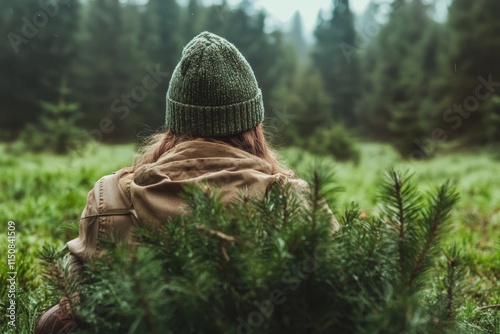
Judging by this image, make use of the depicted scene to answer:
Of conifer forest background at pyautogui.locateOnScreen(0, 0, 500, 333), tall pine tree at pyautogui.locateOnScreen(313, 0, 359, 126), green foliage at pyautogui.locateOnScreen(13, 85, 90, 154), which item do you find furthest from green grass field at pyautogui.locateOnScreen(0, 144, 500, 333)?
tall pine tree at pyautogui.locateOnScreen(313, 0, 359, 126)

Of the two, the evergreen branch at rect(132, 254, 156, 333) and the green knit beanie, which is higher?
the green knit beanie

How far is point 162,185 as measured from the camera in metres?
1.92

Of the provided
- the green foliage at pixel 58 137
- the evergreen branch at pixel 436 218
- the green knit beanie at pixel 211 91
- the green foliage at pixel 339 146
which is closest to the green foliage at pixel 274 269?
the evergreen branch at pixel 436 218

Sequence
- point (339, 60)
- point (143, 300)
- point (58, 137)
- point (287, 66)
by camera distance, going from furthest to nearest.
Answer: point (339, 60) < point (287, 66) < point (58, 137) < point (143, 300)

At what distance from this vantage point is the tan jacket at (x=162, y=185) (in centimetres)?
191

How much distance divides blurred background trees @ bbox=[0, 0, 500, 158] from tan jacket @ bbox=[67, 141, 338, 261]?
1977cm

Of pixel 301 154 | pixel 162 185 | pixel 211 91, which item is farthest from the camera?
pixel 301 154

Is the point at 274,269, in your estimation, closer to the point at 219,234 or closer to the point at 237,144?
the point at 219,234

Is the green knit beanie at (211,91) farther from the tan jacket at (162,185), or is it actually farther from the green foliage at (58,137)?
the green foliage at (58,137)

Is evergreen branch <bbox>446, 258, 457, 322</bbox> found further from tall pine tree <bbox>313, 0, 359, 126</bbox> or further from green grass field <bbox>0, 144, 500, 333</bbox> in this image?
tall pine tree <bbox>313, 0, 359, 126</bbox>

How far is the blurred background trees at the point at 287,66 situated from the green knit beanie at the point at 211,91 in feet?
64.0

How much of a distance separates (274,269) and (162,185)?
2.41 feet

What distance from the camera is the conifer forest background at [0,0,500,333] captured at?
1365 millimetres

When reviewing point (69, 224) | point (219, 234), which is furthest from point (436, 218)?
point (69, 224)
